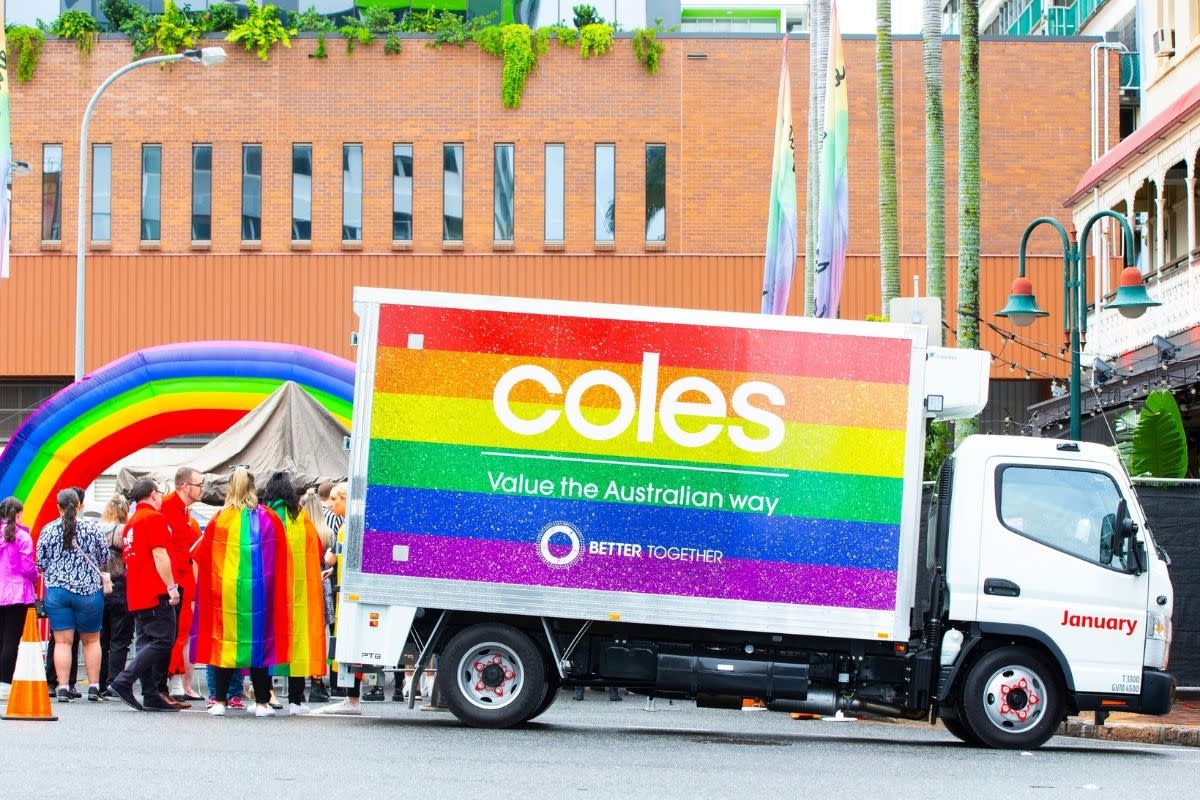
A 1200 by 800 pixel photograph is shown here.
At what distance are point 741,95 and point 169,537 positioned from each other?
29.5m

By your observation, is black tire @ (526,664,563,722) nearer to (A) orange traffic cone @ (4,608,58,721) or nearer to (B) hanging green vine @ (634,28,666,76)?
(A) orange traffic cone @ (4,608,58,721)

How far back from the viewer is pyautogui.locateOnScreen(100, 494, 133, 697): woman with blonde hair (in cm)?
1523

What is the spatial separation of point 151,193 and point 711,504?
3212 cm

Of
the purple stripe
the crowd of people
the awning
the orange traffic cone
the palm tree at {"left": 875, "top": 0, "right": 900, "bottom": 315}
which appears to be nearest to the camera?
the purple stripe

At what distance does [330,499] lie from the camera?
50.6ft

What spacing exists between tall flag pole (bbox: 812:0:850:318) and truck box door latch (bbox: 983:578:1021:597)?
342 inches

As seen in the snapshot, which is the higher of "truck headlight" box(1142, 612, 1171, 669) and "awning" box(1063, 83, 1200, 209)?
"awning" box(1063, 83, 1200, 209)

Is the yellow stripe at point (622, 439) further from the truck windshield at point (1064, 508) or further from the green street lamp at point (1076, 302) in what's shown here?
the green street lamp at point (1076, 302)

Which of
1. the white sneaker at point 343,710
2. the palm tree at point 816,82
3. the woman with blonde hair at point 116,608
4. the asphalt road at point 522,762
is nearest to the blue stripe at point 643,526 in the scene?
the asphalt road at point 522,762

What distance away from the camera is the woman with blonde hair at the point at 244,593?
13.4 metres

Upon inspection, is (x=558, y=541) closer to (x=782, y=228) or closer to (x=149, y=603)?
(x=149, y=603)

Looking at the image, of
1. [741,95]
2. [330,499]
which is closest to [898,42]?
[741,95]

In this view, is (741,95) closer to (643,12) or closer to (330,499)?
(643,12)

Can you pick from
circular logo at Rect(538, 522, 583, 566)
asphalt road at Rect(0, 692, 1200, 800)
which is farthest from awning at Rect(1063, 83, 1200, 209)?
circular logo at Rect(538, 522, 583, 566)
